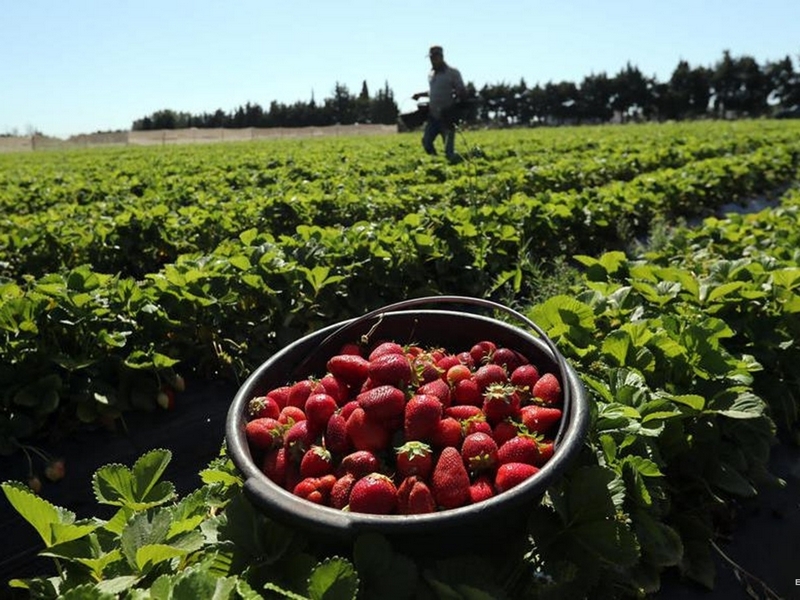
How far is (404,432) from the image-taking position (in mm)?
1604

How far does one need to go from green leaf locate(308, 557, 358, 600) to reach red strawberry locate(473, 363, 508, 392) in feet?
2.41

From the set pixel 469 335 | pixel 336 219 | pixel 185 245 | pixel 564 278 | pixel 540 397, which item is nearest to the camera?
pixel 540 397

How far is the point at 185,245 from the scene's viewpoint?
5648 millimetres

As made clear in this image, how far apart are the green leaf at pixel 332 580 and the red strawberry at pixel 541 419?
26.4 inches

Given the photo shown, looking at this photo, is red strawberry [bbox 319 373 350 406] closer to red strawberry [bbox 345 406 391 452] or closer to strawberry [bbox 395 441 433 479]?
red strawberry [bbox 345 406 391 452]

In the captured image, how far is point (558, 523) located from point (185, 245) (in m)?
4.79

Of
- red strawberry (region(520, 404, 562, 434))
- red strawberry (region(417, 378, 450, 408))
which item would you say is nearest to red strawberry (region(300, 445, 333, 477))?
red strawberry (region(417, 378, 450, 408))

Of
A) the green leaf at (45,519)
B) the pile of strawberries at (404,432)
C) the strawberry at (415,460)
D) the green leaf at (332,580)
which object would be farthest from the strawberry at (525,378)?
the green leaf at (45,519)

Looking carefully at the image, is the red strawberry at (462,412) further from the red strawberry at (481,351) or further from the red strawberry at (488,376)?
the red strawberry at (481,351)

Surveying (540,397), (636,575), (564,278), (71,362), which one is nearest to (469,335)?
(540,397)

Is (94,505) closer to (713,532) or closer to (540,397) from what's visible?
(540,397)

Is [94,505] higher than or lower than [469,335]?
lower

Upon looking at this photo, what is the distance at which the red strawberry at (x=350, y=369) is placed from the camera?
1.84 m

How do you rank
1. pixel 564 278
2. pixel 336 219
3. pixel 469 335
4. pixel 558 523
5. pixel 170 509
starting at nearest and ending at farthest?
pixel 170 509
pixel 558 523
pixel 469 335
pixel 564 278
pixel 336 219
